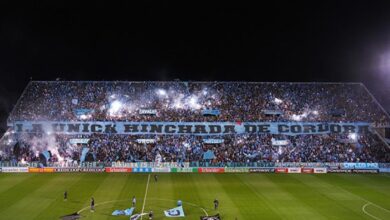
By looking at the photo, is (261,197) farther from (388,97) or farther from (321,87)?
(388,97)

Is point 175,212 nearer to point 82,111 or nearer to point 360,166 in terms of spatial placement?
point 360,166

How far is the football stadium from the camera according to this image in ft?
111

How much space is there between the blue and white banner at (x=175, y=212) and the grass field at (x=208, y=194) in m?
0.49

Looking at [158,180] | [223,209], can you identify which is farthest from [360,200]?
[158,180]

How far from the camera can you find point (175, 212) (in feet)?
102

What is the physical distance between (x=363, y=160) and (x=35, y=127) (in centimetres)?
4545

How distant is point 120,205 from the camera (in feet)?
108

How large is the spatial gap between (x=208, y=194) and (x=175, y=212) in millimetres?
7202

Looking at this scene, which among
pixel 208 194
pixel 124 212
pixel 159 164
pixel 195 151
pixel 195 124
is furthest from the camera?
pixel 195 124

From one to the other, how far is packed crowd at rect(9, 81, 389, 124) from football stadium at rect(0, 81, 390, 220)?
187mm

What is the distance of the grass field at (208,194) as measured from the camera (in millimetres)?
31516

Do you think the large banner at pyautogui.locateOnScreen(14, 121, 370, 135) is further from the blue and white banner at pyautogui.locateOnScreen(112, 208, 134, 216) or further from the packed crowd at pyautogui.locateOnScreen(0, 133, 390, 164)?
the blue and white banner at pyautogui.locateOnScreen(112, 208, 134, 216)

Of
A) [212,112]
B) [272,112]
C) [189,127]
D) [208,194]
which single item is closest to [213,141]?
[189,127]

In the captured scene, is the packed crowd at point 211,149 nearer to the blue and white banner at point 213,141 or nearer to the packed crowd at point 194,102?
the blue and white banner at point 213,141
